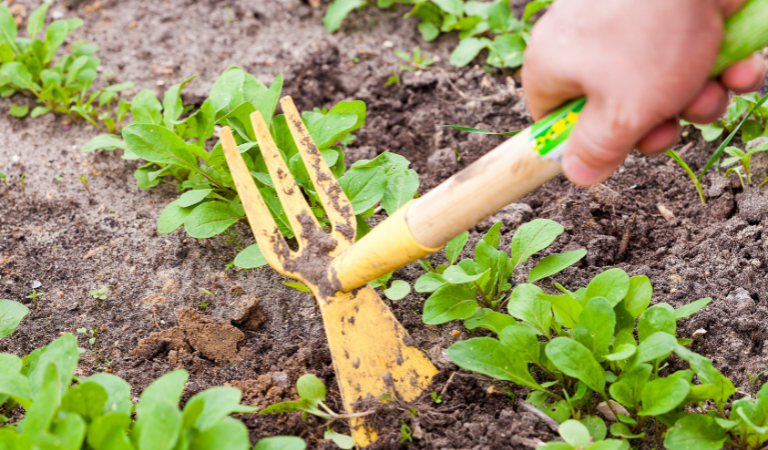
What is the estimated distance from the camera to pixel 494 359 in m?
1.42

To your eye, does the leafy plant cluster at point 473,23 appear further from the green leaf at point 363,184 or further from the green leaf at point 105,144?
the green leaf at point 105,144

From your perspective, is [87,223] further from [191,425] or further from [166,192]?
[191,425]

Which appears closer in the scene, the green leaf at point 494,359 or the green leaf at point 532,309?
the green leaf at point 494,359

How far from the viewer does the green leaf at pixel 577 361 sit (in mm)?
1338

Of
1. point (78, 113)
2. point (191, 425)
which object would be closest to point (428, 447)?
point (191, 425)

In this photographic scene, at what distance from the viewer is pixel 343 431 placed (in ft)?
4.89

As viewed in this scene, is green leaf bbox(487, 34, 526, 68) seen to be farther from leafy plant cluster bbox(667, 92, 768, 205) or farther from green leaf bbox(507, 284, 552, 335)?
green leaf bbox(507, 284, 552, 335)

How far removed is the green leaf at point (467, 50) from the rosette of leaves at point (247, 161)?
0.95 meters

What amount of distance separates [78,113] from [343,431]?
1972mm

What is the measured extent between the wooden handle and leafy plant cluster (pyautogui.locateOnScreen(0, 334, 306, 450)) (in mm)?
548

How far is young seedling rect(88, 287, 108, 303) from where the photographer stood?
1.87m

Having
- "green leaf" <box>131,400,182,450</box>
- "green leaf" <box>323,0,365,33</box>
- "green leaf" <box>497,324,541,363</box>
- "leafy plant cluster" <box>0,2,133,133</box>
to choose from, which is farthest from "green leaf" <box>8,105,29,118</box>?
"green leaf" <box>497,324,541,363</box>

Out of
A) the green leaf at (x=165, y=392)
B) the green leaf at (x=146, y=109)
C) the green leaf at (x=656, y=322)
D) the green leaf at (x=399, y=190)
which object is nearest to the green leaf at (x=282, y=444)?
the green leaf at (x=165, y=392)

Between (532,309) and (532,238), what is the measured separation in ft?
0.83
